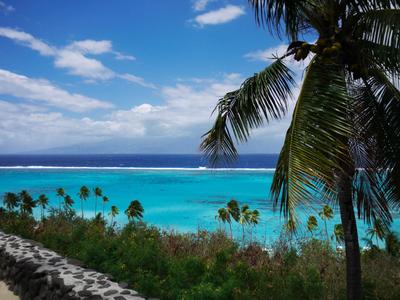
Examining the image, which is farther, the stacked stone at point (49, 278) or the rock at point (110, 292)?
the stacked stone at point (49, 278)

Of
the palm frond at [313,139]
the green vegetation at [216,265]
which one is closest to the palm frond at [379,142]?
the palm frond at [313,139]

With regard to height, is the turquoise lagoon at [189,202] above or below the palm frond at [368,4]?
below

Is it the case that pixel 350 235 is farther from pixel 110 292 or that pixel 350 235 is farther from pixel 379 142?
pixel 110 292

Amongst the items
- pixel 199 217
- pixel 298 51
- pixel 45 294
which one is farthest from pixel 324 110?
pixel 199 217

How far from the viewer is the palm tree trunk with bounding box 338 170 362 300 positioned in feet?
17.3

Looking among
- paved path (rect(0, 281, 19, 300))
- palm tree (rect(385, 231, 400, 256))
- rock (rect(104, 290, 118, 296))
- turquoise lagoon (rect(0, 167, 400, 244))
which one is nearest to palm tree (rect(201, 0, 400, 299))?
rock (rect(104, 290, 118, 296))

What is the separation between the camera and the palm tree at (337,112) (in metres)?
4.05

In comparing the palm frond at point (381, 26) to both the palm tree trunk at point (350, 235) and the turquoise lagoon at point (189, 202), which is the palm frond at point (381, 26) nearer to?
the palm tree trunk at point (350, 235)

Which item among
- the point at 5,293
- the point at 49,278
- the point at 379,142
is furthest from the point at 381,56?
the point at 5,293

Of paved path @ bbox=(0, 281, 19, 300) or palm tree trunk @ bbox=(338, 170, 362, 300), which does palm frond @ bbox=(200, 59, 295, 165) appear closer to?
palm tree trunk @ bbox=(338, 170, 362, 300)

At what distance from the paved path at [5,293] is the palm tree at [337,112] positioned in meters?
5.00

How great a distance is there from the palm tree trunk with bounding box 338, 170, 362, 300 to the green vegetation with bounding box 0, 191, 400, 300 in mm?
636

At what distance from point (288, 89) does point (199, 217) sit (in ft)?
73.0

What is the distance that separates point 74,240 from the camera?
9.87 m
